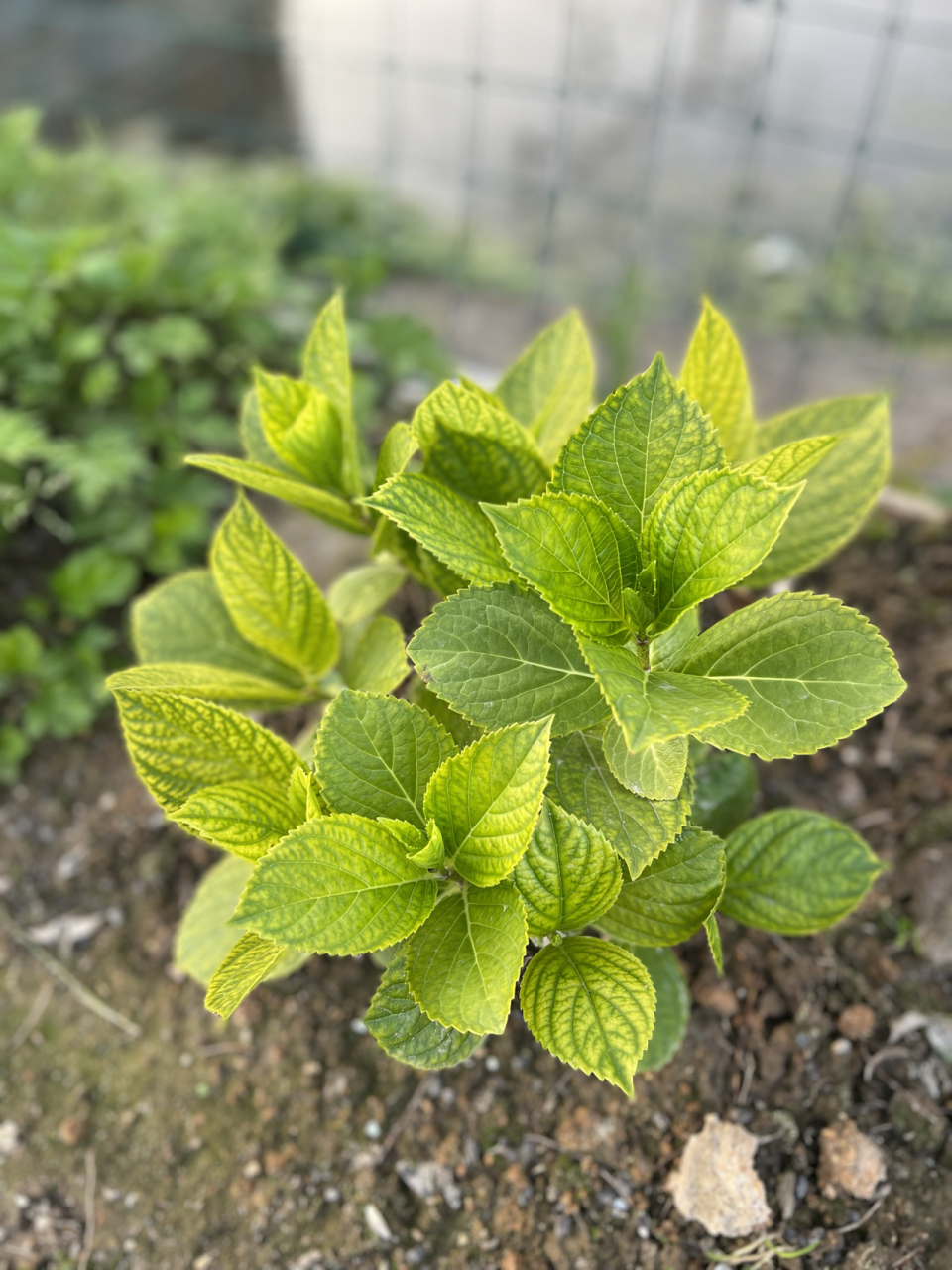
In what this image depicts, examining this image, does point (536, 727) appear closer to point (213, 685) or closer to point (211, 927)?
point (213, 685)

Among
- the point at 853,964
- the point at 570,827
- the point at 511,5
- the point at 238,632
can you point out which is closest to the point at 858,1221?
the point at 853,964

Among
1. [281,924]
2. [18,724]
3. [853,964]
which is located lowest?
[18,724]

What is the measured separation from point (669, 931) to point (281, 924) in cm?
45

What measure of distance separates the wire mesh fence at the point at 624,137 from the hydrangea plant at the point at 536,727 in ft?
8.07

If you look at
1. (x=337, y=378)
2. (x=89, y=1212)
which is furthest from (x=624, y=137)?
(x=89, y=1212)

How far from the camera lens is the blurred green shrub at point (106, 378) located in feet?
7.14

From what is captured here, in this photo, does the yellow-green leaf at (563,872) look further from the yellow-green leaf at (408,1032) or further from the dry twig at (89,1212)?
the dry twig at (89,1212)

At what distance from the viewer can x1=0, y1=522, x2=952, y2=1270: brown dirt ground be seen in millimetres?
1291

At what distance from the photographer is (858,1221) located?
4.05 feet

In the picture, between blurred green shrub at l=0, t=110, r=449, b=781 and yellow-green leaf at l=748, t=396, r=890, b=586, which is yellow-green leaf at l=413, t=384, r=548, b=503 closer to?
yellow-green leaf at l=748, t=396, r=890, b=586

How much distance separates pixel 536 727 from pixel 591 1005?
0.30 metres

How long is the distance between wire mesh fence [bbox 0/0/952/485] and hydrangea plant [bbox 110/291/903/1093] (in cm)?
246

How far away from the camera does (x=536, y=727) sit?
3.10 ft

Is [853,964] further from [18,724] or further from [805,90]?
[805,90]
